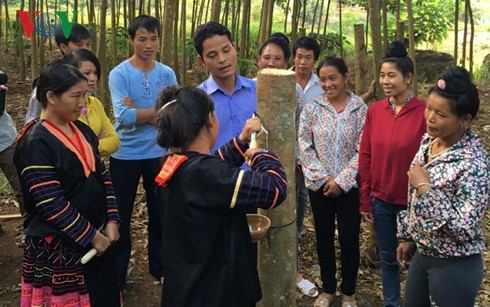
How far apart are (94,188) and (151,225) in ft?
3.93

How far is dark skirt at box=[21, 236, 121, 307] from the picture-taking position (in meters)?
2.14

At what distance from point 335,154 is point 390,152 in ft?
1.30

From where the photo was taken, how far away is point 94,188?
7.36ft

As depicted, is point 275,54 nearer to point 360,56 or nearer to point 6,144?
point 360,56

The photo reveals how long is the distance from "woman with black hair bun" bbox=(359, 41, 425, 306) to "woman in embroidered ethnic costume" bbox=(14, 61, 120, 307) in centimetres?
152

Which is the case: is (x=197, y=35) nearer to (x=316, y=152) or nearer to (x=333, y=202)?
(x=316, y=152)

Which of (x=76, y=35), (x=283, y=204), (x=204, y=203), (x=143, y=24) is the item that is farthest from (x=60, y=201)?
(x=76, y=35)

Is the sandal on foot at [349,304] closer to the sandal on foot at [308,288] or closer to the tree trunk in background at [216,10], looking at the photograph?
the sandal on foot at [308,288]

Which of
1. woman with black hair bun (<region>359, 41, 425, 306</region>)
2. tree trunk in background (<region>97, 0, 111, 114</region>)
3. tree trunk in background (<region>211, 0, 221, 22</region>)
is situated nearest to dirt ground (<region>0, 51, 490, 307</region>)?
woman with black hair bun (<region>359, 41, 425, 306</region>)

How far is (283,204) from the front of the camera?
1977 millimetres

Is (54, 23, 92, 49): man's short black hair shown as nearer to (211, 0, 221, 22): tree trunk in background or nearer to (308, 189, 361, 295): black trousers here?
(211, 0, 221, 22): tree trunk in background

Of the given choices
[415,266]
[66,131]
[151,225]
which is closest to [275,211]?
[415,266]

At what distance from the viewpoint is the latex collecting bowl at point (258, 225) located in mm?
1857

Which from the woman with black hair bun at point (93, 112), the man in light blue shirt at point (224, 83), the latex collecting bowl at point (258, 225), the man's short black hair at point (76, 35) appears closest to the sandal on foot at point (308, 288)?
the man in light blue shirt at point (224, 83)
